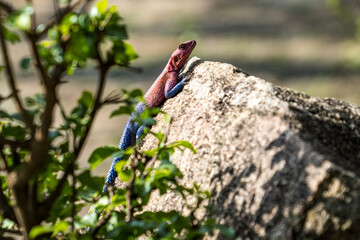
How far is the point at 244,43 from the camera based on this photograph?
8539mm

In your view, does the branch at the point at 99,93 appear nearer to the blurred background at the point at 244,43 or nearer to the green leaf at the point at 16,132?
the green leaf at the point at 16,132

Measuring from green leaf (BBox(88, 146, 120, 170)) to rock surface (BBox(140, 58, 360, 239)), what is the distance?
0.41m

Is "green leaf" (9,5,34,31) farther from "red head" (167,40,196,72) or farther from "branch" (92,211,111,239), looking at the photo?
"red head" (167,40,196,72)

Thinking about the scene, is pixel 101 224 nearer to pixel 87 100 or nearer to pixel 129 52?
pixel 87 100

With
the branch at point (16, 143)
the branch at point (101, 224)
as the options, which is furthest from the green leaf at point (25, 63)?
the branch at point (101, 224)

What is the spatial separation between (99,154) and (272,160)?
56 cm

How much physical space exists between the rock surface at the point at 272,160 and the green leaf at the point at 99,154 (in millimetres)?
414

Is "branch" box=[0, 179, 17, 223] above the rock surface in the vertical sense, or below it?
below

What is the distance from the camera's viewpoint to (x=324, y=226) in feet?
5.26

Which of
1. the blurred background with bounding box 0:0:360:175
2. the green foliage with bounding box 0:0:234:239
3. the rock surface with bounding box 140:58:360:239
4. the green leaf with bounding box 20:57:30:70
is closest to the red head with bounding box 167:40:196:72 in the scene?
the rock surface with bounding box 140:58:360:239

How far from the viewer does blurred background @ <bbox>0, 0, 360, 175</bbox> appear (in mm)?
7255

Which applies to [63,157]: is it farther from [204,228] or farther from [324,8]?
[324,8]

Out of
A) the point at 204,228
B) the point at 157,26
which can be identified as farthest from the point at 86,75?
the point at 204,228

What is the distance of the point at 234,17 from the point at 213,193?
7971 millimetres
